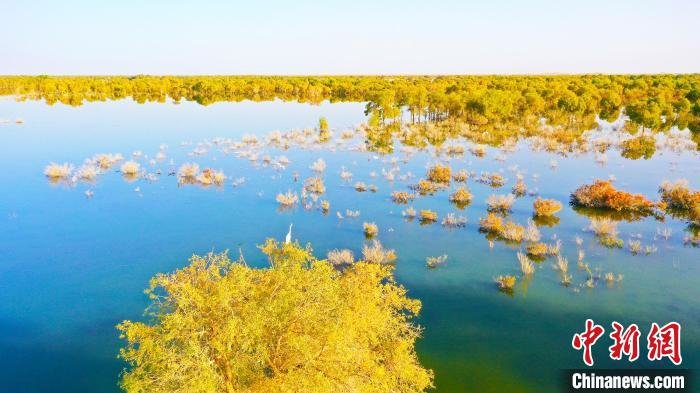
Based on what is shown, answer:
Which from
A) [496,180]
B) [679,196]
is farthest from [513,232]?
[679,196]

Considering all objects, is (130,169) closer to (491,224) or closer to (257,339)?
(491,224)

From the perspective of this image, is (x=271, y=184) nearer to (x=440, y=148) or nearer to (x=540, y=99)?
(x=440, y=148)

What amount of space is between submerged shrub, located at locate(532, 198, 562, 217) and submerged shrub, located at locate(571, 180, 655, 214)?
2634mm

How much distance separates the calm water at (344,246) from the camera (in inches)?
661

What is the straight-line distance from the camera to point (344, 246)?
25875mm

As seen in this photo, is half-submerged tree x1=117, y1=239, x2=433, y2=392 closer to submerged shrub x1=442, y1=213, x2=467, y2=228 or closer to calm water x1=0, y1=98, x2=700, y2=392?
calm water x1=0, y1=98, x2=700, y2=392

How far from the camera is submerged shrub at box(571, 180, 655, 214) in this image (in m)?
31.2

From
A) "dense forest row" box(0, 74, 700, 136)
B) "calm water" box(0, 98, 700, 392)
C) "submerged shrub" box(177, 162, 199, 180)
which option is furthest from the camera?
"dense forest row" box(0, 74, 700, 136)

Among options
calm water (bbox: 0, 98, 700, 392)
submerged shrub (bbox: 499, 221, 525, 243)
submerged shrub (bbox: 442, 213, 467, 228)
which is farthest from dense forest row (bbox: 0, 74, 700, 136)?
submerged shrub (bbox: 499, 221, 525, 243)

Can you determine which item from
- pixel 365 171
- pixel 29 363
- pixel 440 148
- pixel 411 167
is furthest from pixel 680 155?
pixel 29 363

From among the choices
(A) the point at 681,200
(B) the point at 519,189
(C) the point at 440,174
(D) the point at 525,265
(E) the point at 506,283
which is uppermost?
(C) the point at 440,174

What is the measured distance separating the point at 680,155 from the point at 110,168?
5456 cm

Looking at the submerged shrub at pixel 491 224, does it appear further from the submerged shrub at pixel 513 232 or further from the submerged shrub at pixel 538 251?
the submerged shrub at pixel 538 251

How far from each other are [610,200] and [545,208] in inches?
204
